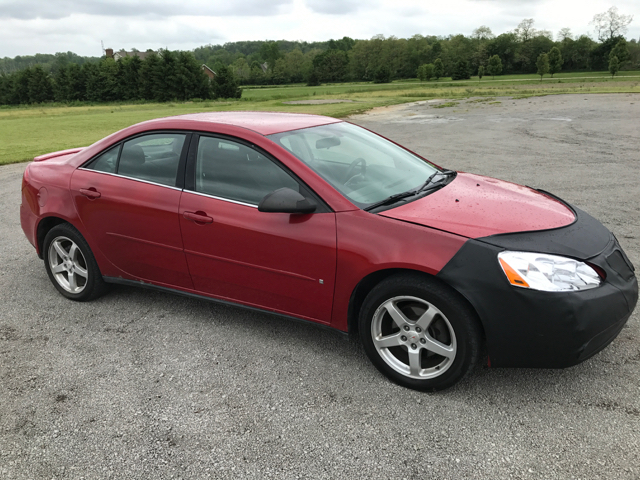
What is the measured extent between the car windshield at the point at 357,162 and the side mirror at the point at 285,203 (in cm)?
27

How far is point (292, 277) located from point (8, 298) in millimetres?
3005

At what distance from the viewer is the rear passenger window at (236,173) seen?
3.29m

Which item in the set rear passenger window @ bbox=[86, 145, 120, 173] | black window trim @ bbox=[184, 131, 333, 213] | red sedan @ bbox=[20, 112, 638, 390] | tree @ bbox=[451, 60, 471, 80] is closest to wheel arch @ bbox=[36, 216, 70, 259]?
red sedan @ bbox=[20, 112, 638, 390]

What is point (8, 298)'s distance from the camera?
178 inches

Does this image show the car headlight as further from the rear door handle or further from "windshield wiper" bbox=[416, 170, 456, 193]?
the rear door handle

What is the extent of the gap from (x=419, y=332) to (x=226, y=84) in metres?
61.5

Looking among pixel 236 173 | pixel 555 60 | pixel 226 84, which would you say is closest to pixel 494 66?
pixel 555 60

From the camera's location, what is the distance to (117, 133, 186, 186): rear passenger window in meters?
3.68

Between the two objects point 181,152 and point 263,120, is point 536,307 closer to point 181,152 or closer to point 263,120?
point 263,120

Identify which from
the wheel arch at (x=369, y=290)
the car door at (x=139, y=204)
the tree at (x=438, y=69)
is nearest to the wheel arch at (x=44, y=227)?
the car door at (x=139, y=204)

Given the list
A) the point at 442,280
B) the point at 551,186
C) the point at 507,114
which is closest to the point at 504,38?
the point at 507,114

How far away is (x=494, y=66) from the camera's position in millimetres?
92312

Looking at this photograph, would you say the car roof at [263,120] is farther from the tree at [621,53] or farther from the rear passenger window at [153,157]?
the tree at [621,53]

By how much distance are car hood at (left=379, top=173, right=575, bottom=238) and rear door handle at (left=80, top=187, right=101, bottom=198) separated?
94.9 inches
